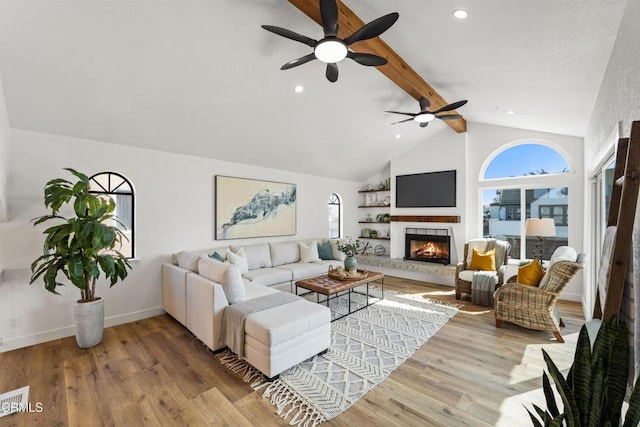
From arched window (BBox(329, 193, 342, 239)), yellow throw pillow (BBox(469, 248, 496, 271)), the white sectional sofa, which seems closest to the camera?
the white sectional sofa

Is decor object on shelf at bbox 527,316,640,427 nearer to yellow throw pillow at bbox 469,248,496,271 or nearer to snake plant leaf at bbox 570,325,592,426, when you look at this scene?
snake plant leaf at bbox 570,325,592,426

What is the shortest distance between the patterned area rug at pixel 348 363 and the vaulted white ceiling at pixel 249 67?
2.99 m

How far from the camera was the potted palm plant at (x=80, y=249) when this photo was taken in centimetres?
293

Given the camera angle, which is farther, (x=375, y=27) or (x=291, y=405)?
(x=291, y=405)

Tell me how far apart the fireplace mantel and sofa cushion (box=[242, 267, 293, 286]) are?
121 inches

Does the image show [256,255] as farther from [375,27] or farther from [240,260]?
[375,27]

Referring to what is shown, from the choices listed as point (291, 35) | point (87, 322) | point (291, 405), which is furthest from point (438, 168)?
point (87, 322)

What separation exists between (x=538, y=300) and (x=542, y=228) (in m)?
1.23

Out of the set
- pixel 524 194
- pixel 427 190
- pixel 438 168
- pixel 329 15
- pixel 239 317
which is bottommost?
pixel 239 317

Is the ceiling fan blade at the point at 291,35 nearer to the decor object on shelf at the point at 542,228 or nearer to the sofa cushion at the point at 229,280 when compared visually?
the sofa cushion at the point at 229,280

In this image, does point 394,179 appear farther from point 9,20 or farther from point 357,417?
point 9,20

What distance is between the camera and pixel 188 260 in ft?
12.3

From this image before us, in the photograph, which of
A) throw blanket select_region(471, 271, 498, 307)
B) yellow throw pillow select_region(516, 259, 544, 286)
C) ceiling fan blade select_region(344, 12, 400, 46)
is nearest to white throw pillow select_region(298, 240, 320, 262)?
throw blanket select_region(471, 271, 498, 307)

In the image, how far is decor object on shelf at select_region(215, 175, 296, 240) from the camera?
492cm
